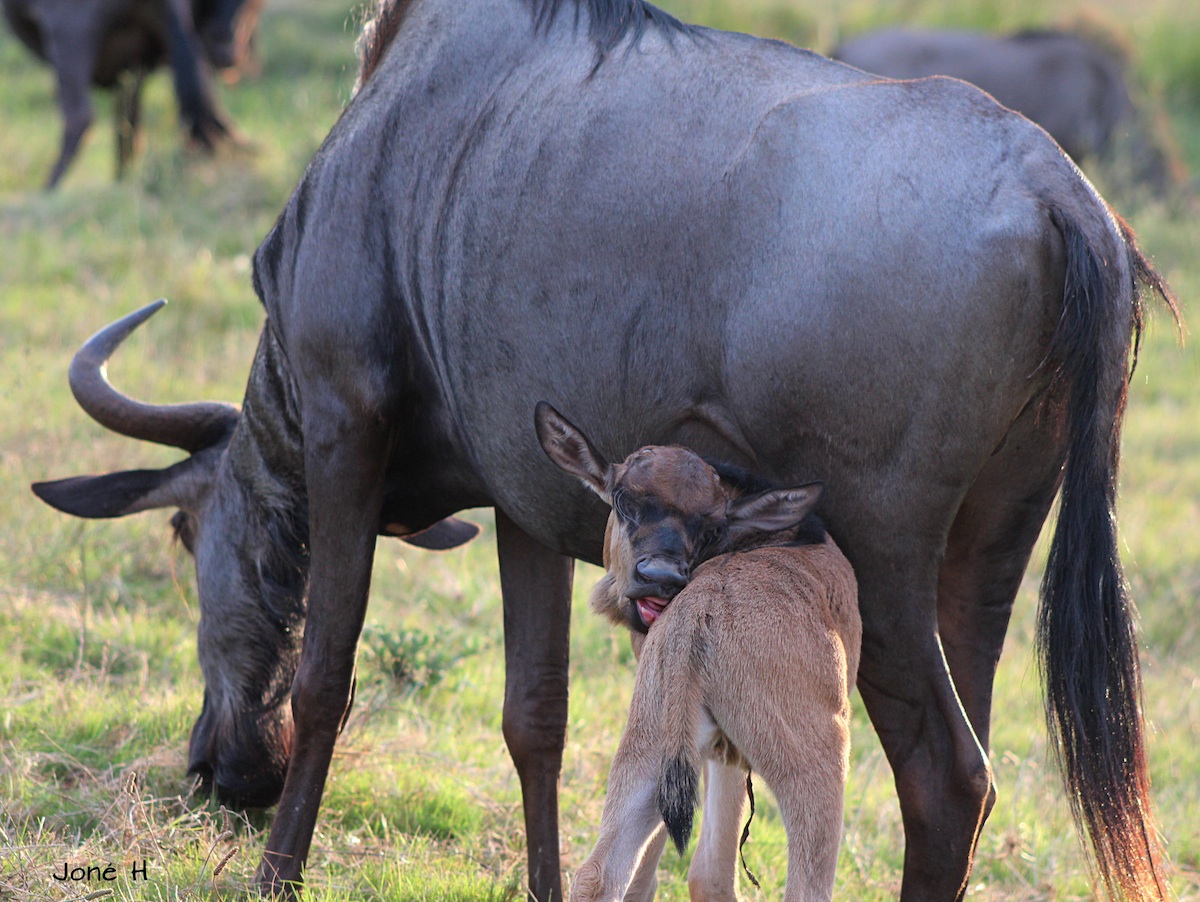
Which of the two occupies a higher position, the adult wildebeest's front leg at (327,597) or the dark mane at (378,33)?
the dark mane at (378,33)

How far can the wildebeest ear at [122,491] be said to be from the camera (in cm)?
436

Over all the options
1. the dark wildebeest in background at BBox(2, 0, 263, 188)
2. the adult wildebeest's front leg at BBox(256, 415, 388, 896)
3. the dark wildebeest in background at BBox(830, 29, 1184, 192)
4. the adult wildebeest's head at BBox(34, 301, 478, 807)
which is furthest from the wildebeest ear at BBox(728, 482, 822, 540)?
the dark wildebeest in background at BBox(830, 29, 1184, 192)

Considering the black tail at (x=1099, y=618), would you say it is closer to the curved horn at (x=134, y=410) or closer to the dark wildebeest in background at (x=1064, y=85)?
the curved horn at (x=134, y=410)

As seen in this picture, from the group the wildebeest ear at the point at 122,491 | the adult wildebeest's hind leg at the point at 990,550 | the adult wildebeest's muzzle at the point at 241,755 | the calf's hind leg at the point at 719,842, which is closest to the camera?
the adult wildebeest's hind leg at the point at 990,550

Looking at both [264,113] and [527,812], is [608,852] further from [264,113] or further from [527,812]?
[264,113]

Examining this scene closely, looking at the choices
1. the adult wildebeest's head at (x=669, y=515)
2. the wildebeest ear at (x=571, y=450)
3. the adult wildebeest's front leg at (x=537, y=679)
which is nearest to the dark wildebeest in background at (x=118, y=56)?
the adult wildebeest's front leg at (x=537, y=679)

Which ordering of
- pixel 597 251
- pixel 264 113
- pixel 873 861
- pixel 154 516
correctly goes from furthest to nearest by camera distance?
pixel 264 113 → pixel 154 516 → pixel 873 861 → pixel 597 251

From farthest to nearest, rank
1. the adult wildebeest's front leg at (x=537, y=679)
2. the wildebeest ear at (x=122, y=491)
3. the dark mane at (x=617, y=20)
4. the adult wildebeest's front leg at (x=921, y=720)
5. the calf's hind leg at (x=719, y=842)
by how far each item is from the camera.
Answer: the wildebeest ear at (x=122, y=491) → the adult wildebeest's front leg at (x=537, y=679) → the dark mane at (x=617, y=20) → the calf's hind leg at (x=719, y=842) → the adult wildebeest's front leg at (x=921, y=720)

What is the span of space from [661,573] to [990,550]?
880 millimetres

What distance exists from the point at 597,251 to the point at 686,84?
0.47 metres

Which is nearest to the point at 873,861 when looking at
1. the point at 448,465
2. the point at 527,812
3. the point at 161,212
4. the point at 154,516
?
the point at 527,812

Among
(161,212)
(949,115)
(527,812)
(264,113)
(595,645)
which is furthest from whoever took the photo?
(264,113)

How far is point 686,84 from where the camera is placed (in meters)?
3.29

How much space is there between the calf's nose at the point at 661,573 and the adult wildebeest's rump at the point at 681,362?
1.02ft
